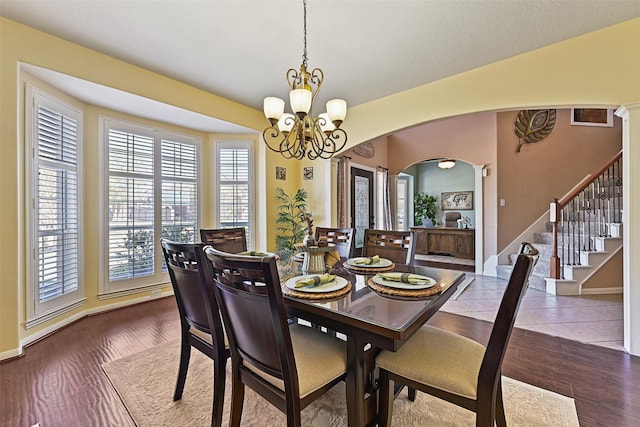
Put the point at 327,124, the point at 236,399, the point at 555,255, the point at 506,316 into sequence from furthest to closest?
the point at 555,255, the point at 327,124, the point at 236,399, the point at 506,316

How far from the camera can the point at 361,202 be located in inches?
224

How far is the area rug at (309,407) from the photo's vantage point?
4.99ft

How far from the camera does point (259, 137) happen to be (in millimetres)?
4133

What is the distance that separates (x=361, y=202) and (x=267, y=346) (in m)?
4.78

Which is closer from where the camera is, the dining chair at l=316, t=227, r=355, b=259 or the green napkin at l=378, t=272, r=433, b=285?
the green napkin at l=378, t=272, r=433, b=285

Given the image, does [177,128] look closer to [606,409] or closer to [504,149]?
[606,409]

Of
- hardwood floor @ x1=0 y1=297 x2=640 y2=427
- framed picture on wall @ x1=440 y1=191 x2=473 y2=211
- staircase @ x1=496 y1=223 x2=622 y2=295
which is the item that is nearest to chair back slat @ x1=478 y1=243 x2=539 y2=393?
hardwood floor @ x1=0 y1=297 x2=640 y2=427

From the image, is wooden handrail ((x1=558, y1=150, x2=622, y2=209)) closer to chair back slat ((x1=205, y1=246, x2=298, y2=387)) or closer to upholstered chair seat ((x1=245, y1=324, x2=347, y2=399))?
upholstered chair seat ((x1=245, y1=324, x2=347, y2=399))

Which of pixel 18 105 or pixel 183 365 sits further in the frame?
pixel 18 105

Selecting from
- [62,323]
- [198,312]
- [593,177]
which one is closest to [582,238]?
[593,177]

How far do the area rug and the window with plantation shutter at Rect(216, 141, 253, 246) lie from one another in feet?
7.98

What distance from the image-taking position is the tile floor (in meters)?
2.57

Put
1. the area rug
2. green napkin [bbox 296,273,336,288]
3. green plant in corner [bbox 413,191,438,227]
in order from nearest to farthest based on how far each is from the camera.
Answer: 1. green napkin [bbox 296,273,336,288]
2. the area rug
3. green plant in corner [bbox 413,191,438,227]

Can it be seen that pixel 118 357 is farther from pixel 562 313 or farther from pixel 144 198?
pixel 562 313
